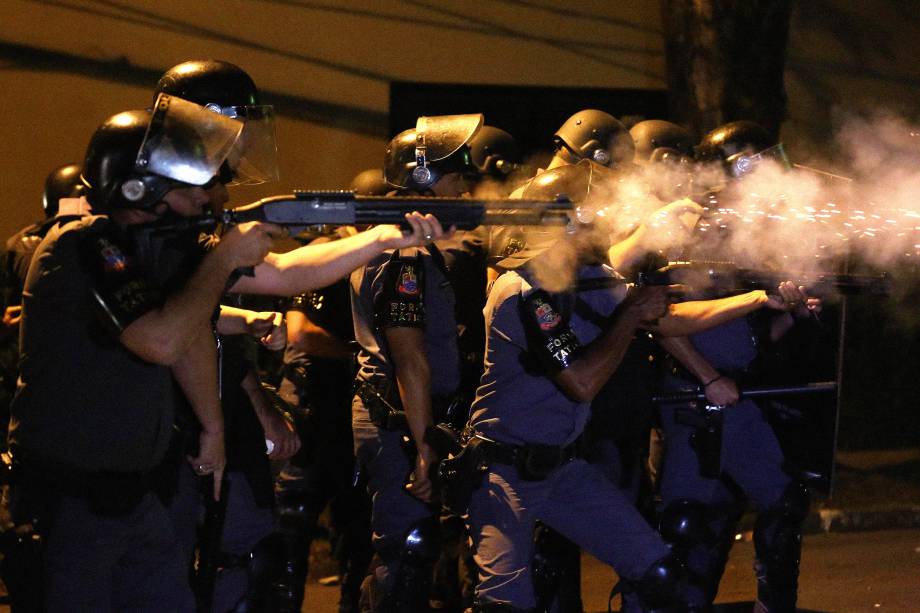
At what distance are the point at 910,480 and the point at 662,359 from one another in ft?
14.8

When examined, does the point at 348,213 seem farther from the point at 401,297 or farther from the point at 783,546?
the point at 783,546

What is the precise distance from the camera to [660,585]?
4.38m

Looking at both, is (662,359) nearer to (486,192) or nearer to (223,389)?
(486,192)

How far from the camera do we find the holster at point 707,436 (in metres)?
5.50

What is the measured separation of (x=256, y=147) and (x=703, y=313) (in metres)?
2.19

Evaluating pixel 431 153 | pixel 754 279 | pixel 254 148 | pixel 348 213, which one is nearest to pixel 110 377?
pixel 348 213

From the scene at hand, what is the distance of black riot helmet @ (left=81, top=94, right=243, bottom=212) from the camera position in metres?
3.69

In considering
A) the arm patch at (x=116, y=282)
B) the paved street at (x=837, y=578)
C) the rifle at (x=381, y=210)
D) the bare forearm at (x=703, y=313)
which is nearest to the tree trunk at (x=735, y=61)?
the paved street at (x=837, y=578)

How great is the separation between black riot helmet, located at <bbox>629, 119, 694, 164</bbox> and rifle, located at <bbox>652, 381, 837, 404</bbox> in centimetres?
152

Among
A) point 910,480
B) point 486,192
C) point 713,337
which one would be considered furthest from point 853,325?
point 486,192

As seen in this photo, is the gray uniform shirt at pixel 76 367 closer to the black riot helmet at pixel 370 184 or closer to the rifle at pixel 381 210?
the rifle at pixel 381 210

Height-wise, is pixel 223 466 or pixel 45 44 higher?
pixel 45 44

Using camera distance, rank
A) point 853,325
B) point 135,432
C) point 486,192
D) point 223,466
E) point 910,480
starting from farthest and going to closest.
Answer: point 853,325
point 910,480
point 486,192
point 223,466
point 135,432

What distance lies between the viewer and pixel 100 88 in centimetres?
861
